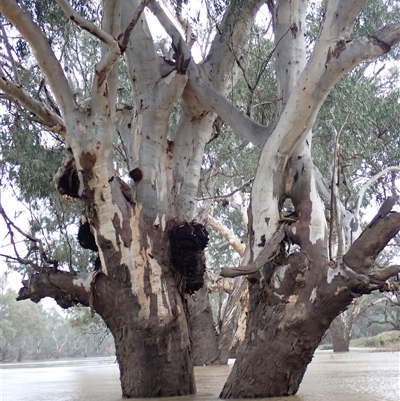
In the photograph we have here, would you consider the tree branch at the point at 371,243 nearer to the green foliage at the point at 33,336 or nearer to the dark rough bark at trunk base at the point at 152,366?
the dark rough bark at trunk base at the point at 152,366

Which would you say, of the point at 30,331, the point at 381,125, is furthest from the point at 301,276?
the point at 30,331

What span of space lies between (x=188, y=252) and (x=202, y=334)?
278 inches

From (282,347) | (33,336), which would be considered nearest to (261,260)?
(282,347)

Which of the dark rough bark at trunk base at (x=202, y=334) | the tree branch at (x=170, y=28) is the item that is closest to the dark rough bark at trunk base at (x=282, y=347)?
the tree branch at (x=170, y=28)

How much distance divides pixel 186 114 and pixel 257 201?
1.46 m

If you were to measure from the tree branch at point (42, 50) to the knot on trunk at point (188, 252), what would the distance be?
4.28 feet

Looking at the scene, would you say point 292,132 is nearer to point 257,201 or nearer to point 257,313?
point 257,201

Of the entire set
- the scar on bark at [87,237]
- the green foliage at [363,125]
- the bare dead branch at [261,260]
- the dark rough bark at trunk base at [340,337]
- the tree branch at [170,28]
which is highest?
the green foliage at [363,125]

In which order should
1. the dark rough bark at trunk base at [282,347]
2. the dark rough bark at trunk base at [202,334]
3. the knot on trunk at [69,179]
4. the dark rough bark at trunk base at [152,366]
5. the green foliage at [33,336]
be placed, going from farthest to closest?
the green foliage at [33,336]
the dark rough bark at trunk base at [202,334]
the knot on trunk at [69,179]
the dark rough bark at trunk base at [152,366]
the dark rough bark at trunk base at [282,347]

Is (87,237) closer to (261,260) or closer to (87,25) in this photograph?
(261,260)

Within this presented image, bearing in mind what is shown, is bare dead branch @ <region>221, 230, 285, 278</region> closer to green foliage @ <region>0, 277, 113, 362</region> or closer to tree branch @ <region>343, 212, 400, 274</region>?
tree branch @ <region>343, 212, 400, 274</region>

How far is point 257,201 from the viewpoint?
15.6 feet

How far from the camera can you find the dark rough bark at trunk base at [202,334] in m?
11.5

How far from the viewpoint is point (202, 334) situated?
11664mm
